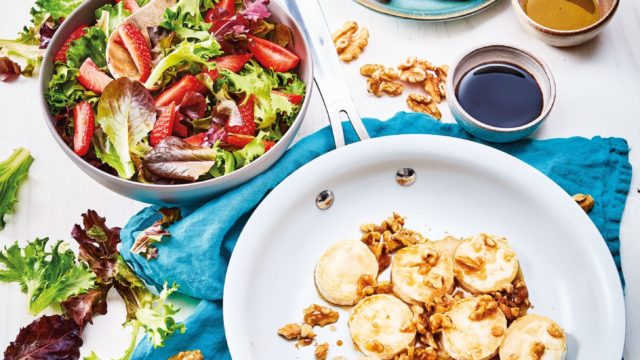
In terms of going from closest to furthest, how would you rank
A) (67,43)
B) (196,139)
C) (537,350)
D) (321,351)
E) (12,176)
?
(537,350) → (321,351) → (196,139) → (67,43) → (12,176)

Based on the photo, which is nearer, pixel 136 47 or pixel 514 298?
pixel 514 298

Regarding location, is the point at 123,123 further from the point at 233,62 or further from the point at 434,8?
the point at 434,8

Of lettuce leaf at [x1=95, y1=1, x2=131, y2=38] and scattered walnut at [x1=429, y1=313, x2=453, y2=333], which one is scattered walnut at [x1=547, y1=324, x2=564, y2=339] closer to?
scattered walnut at [x1=429, y1=313, x2=453, y2=333]

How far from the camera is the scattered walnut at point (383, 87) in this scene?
248cm

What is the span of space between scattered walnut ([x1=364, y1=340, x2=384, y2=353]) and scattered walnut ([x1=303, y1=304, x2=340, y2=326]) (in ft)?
0.47

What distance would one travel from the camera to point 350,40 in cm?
257

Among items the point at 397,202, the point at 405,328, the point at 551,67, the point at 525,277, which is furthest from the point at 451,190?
the point at 551,67

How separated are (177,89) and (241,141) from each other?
0.25 meters

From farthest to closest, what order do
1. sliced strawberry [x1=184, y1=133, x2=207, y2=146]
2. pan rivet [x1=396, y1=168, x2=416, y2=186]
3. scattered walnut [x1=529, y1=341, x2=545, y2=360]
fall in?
pan rivet [x1=396, y1=168, x2=416, y2=186]
sliced strawberry [x1=184, y1=133, x2=207, y2=146]
scattered walnut [x1=529, y1=341, x2=545, y2=360]

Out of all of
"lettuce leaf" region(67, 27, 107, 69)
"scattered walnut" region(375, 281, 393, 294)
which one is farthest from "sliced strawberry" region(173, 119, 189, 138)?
"scattered walnut" region(375, 281, 393, 294)

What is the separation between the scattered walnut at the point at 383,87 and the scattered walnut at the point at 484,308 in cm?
79

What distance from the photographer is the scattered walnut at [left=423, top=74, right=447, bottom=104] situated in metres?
2.47

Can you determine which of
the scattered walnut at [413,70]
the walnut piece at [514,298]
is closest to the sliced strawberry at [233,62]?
the scattered walnut at [413,70]

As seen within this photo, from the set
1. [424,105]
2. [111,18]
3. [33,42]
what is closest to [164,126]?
[111,18]
